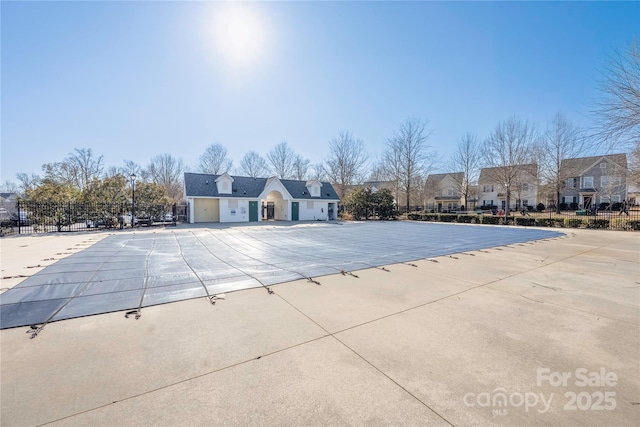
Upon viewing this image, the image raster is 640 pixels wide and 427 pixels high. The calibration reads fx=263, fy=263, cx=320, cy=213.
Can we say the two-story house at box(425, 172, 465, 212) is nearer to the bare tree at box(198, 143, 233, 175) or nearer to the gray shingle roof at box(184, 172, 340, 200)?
the gray shingle roof at box(184, 172, 340, 200)

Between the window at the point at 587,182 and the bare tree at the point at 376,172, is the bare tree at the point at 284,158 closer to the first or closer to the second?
the bare tree at the point at 376,172

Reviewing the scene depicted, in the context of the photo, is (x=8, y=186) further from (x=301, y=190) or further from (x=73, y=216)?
(x=301, y=190)

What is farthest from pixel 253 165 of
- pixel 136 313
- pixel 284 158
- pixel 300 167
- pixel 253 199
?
pixel 136 313

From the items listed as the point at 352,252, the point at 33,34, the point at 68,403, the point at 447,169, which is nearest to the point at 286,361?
the point at 68,403

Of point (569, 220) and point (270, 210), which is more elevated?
point (270, 210)

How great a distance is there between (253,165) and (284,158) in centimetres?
630

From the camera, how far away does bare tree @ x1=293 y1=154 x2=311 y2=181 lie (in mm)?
46128

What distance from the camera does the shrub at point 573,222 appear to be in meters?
19.4

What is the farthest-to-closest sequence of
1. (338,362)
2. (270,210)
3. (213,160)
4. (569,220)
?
(213,160)
(270,210)
(569,220)
(338,362)

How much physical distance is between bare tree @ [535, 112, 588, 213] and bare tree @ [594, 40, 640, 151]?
27.2 m

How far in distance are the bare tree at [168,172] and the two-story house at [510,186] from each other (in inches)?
1879

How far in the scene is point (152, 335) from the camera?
322cm

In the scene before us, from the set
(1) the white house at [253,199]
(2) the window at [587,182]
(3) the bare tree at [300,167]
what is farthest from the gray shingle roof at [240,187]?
(2) the window at [587,182]

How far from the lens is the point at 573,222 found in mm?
19719
